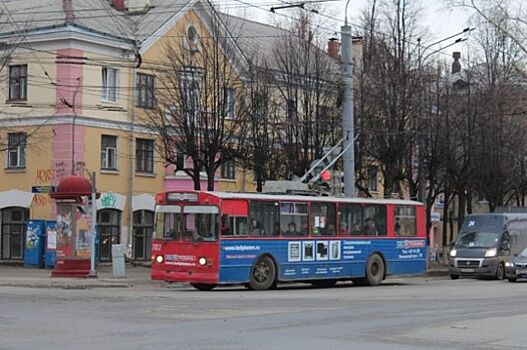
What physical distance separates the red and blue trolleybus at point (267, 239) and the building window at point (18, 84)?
16904 mm

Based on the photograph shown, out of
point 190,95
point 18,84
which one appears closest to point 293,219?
point 190,95

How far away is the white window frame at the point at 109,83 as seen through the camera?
Result: 140 ft

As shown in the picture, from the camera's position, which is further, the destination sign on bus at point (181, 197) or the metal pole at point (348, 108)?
the metal pole at point (348, 108)

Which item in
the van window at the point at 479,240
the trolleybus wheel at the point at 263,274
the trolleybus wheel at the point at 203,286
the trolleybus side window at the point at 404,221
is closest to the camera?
the trolleybus wheel at the point at 263,274

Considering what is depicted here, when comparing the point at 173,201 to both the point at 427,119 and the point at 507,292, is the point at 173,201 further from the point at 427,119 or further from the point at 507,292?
the point at 427,119

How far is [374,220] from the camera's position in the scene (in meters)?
31.5

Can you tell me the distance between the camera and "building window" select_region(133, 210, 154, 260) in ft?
145

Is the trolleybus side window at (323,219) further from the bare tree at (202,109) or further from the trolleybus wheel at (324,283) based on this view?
the bare tree at (202,109)

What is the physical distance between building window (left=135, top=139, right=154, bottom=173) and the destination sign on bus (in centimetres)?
1735

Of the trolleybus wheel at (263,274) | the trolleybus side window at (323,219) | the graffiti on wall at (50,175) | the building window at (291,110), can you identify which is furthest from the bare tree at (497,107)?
the trolleybus wheel at (263,274)

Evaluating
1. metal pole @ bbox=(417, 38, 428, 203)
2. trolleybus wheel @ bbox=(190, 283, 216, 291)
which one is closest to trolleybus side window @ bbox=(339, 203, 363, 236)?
trolleybus wheel @ bbox=(190, 283, 216, 291)

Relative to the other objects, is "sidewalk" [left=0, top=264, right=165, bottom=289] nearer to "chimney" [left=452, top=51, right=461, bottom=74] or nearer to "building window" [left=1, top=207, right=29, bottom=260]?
"building window" [left=1, top=207, right=29, bottom=260]

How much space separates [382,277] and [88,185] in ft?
35.1

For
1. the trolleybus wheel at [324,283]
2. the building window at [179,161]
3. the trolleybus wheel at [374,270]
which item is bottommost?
the trolleybus wheel at [324,283]
